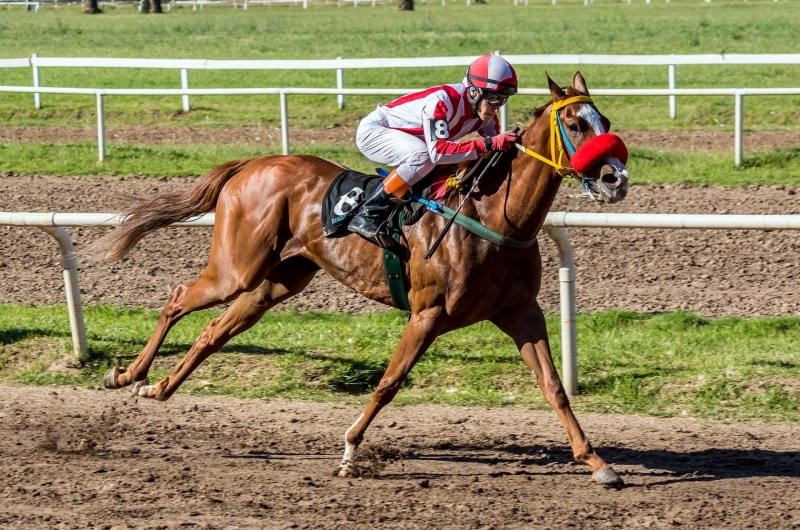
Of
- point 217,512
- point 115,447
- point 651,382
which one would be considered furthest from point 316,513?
point 651,382

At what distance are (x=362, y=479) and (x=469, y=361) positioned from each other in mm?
1859

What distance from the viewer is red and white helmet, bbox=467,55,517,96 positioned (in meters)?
5.09

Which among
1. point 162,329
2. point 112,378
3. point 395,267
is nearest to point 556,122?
point 395,267

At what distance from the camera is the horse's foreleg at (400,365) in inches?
203

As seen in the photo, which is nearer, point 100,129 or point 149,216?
point 149,216

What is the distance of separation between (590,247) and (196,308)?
12.5 feet

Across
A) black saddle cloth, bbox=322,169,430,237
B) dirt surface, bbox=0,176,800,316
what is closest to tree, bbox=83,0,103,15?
dirt surface, bbox=0,176,800,316

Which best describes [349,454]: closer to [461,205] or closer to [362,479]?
[362,479]

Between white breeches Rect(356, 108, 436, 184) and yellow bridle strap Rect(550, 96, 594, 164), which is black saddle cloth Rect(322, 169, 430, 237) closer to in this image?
white breeches Rect(356, 108, 436, 184)

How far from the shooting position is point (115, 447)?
18.4ft

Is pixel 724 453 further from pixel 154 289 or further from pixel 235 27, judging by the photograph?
pixel 235 27

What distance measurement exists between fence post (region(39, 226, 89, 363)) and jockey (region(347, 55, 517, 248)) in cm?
228

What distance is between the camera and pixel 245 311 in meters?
6.04

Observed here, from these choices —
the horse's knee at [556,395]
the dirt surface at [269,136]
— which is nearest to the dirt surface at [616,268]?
the horse's knee at [556,395]
